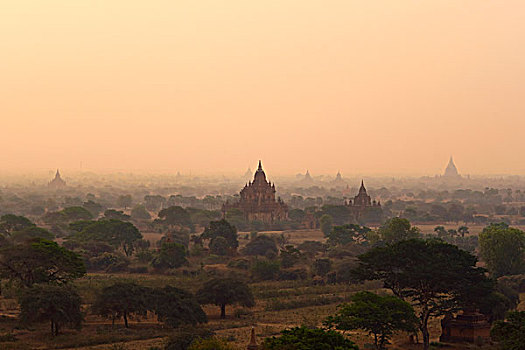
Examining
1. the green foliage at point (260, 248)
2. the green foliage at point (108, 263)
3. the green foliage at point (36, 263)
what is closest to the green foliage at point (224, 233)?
the green foliage at point (260, 248)

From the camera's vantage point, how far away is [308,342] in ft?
86.0

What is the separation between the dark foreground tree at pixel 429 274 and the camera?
3688 cm

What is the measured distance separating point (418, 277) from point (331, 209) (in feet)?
307

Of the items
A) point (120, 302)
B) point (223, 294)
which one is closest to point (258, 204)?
point (223, 294)

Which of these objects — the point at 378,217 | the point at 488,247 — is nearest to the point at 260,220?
the point at 378,217

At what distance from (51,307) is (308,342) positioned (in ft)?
63.8

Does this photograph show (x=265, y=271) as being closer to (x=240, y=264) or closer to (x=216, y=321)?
(x=240, y=264)

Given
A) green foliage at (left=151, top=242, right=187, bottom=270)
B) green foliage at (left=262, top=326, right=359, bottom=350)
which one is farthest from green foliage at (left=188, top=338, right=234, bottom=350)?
green foliage at (left=151, top=242, right=187, bottom=270)

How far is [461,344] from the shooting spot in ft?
124

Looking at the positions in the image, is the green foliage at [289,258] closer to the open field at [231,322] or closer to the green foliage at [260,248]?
the green foliage at [260,248]

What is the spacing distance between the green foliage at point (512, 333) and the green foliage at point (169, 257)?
45434mm

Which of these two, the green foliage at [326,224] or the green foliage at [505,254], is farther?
the green foliage at [326,224]

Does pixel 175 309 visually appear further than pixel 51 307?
Yes

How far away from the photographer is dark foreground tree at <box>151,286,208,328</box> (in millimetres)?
41938
